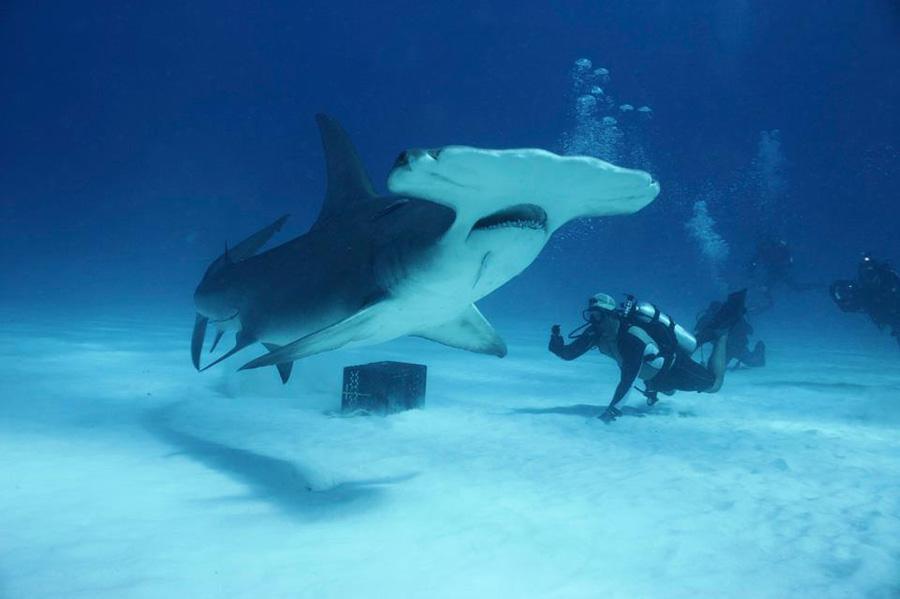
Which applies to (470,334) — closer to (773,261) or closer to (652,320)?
(652,320)

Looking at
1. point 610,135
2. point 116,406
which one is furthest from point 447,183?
point 610,135

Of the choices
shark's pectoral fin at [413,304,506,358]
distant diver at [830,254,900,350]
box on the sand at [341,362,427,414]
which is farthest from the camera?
distant diver at [830,254,900,350]

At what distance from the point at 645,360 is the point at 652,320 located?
516mm

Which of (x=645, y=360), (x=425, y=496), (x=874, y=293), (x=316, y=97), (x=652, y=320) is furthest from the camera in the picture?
(x=316, y=97)

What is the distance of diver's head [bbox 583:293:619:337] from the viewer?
6.01 meters

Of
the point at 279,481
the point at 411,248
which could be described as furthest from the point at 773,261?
the point at 279,481

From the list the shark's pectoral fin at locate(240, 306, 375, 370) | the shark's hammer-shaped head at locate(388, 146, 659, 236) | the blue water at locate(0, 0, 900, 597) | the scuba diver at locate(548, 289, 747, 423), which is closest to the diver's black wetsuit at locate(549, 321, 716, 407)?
the scuba diver at locate(548, 289, 747, 423)

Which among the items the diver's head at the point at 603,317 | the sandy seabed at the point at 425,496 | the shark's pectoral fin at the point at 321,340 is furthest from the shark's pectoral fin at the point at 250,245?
the diver's head at the point at 603,317

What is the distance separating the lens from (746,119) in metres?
67.8

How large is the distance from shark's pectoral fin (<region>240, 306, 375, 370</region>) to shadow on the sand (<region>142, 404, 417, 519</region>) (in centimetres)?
79

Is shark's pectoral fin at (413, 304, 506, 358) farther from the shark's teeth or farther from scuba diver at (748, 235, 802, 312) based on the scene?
scuba diver at (748, 235, 802, 312)

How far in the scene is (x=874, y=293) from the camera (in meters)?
11.4

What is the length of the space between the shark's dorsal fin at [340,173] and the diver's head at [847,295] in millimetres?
12014

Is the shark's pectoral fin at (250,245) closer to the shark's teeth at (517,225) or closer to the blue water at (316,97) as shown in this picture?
the shark's teeth at (517,225)
